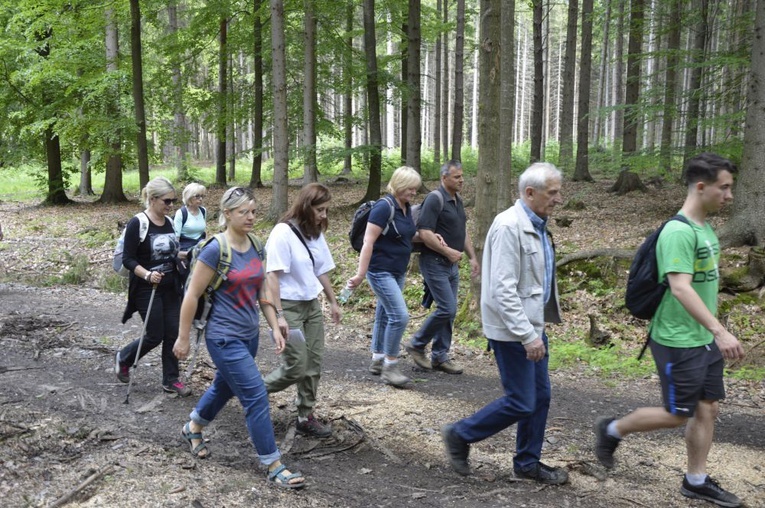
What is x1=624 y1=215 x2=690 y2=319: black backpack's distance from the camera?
3.85m

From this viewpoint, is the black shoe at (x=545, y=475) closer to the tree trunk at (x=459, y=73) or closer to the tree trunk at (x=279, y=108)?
the tree trunk at (x=279, y=108)

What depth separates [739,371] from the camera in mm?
7109

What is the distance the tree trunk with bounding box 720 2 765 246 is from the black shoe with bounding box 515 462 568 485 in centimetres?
713

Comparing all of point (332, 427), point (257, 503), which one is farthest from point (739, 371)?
point (257, 503)

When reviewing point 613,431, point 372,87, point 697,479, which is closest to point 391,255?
point 613,431

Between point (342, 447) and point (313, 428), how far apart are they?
327 mm

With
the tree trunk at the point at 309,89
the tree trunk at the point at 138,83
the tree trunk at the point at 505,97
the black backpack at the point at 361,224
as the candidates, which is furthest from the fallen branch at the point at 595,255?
the tree trunk at the point at 138,83

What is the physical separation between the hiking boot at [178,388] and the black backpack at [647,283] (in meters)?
4.13

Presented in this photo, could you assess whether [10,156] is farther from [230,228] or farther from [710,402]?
[710,402]

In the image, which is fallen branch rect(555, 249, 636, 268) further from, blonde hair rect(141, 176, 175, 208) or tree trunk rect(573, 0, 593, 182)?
tree trunk rect(573, 0, 593, 182)

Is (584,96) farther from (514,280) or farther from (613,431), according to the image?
(514,280)

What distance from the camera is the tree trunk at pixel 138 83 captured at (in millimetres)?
18719

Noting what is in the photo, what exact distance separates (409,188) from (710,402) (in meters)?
3.22

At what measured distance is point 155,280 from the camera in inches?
230
